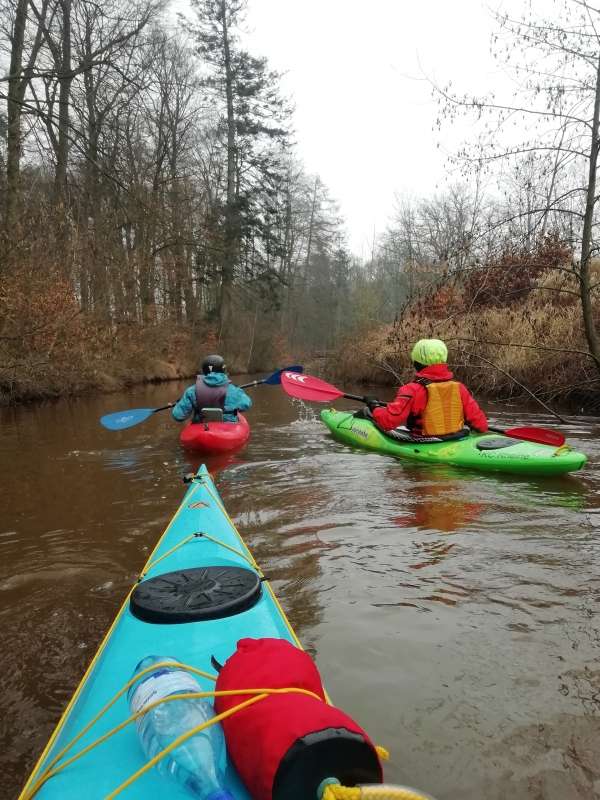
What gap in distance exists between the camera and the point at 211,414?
659 centimetres

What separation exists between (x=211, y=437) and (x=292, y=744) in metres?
5.30

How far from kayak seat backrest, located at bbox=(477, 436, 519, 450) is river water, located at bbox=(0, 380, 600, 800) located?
0.32m

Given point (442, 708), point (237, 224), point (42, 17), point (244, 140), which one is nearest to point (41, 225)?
point (42, 17)

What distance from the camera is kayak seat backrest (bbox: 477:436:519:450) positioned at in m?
5.22

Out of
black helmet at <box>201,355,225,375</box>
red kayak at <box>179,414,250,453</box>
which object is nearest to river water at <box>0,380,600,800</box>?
red kayak at <box>179,414,250,453</box>

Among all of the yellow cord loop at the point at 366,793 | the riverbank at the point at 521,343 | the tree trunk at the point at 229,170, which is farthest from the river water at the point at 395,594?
the tree trunk at the point at 229,170

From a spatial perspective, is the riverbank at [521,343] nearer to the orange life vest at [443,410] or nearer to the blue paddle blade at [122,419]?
the orange life vest at [443,410]

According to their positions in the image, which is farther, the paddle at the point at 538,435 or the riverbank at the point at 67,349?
the riverbank at the point at 67,349

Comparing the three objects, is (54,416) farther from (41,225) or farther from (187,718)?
(187,718)

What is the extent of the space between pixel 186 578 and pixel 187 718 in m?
1.00

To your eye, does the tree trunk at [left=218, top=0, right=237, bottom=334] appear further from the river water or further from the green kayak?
the river water

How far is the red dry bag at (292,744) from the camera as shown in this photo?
982mm

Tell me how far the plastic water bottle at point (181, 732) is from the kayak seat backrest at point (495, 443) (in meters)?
4.34

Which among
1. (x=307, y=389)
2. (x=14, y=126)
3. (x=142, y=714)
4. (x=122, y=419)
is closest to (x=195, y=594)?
(x=142, y=714)
